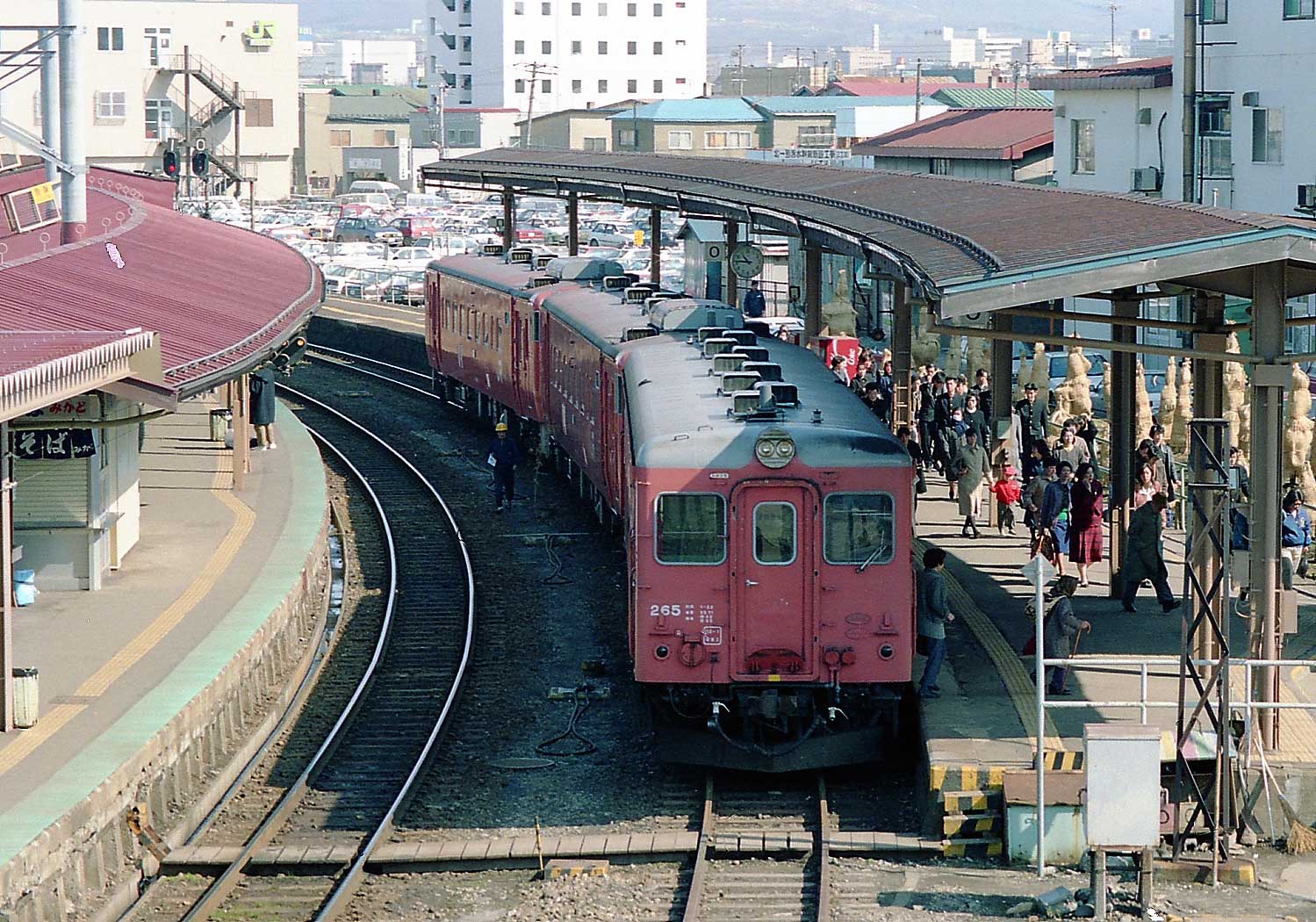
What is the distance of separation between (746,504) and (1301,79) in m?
26.0

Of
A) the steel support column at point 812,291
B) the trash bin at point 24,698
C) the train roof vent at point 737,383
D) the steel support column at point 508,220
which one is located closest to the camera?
the trash bin at point 24,698

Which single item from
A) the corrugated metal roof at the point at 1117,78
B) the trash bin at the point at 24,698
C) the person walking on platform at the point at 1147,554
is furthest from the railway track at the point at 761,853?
the corrugated metal roof at the point at 1117,78

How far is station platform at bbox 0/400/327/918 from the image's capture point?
→ 11.9m

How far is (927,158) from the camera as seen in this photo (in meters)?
50.1

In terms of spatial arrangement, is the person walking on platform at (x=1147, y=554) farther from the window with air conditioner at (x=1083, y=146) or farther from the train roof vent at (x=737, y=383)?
the window with air conditioner at (x=1083, y=146)

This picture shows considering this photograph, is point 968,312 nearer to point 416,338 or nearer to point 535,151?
point 535,151

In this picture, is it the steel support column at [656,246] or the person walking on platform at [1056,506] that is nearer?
the person walking on platform at [1056,506]

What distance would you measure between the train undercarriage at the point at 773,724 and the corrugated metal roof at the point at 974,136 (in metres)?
34.7

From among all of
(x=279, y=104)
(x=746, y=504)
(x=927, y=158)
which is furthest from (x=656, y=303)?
(x=279, y=104)

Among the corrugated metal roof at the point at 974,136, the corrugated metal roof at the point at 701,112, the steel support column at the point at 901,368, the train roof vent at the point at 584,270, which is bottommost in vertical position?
the steel support column at the point at 901,368

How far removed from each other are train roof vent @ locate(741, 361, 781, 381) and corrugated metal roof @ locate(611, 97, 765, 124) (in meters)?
76.6

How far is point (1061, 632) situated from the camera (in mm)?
14164

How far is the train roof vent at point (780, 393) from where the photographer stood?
46.6 feet

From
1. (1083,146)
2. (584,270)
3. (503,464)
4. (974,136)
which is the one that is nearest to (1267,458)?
(503,464)
